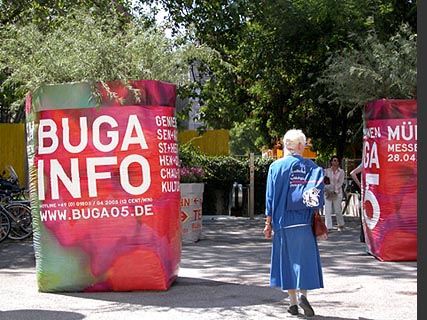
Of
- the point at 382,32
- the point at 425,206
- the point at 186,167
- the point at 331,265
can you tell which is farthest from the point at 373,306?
the point at 382,32

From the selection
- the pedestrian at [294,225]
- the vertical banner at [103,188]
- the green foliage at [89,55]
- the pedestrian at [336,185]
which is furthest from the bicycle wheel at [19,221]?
the pedestrian at [294,225]

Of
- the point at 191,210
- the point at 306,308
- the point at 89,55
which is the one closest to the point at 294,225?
the point at 306,308

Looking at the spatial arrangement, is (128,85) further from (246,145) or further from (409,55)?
(246,145)

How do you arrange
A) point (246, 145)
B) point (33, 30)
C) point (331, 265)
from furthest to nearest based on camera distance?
point (246, 145) < point (331, 265) < point (33, 30)

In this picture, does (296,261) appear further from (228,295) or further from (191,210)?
(191,210)

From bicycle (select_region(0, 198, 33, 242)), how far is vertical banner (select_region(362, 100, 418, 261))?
6.99 m

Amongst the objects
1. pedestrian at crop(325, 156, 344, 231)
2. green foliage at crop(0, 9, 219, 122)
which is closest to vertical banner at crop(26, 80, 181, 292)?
green foliage at crop(0, 9, 219, 122)

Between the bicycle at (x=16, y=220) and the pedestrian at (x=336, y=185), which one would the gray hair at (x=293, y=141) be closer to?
the bicycle at (x=16, y=220)

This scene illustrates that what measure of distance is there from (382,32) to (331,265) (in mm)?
9678

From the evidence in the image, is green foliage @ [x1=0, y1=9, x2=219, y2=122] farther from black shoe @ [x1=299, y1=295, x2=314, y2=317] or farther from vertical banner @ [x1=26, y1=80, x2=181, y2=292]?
black shoe @ [x1=299, y1=295, x2=314, y2=317]

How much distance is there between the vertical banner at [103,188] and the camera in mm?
7734

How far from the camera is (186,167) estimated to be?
45.4 feet

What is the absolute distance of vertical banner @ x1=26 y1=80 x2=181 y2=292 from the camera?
7734 millimetres

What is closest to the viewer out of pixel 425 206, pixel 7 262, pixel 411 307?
pixel 425 206
